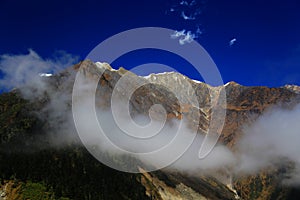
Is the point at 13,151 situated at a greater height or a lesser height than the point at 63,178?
greater

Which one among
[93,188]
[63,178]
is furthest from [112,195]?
[63,178]

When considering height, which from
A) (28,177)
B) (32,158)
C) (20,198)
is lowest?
(20,198)

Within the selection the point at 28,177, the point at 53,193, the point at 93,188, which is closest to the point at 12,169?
the point at 28,177

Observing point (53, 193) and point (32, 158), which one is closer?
point (53, 193)

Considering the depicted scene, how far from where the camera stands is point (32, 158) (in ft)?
643

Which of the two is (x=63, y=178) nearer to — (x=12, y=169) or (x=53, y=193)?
(x=53, y=193)

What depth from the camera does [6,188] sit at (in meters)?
178

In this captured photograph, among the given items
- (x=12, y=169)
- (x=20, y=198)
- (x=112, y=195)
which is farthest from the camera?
(x=112, y=195)

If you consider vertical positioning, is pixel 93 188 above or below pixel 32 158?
below

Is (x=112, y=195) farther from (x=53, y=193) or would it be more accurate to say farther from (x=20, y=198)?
(x=20, y=198)

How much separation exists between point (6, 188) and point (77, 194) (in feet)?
108

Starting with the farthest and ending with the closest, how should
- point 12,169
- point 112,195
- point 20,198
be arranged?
point 112,195, point 12,169, point 20,198

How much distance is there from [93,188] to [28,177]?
3264 centimetres

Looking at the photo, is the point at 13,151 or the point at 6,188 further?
the point at 13,151
